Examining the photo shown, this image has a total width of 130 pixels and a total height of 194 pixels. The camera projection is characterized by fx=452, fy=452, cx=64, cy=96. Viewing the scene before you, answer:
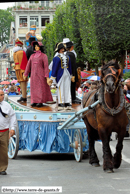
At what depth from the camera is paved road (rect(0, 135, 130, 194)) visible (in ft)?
22.3

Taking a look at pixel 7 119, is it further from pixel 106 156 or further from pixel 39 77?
pixel 39 77

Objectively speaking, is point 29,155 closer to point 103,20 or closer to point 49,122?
point 49,122

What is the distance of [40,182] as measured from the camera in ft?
23.8

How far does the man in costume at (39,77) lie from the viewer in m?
11.4

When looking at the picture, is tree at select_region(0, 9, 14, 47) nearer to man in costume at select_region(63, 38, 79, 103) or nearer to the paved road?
man in costume at select_region(63, 38, 79, 103)

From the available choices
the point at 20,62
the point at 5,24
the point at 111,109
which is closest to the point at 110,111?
the point at 111,109

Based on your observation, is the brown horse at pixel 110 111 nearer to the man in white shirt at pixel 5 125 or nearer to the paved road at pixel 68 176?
the paved road at pixel 68 176

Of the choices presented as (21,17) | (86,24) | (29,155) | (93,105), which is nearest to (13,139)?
(29,155)

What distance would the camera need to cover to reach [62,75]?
1084cm

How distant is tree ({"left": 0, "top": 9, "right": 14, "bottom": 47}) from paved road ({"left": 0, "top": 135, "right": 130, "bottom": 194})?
9371cm

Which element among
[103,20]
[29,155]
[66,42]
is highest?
[103,20]

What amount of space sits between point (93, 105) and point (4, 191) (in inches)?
105

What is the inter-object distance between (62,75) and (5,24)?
102 m

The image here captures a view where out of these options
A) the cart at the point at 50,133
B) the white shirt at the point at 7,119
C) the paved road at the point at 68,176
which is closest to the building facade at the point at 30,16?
the cart at the point at 50,133
